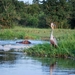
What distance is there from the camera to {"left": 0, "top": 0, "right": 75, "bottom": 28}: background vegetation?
4759 centimetres

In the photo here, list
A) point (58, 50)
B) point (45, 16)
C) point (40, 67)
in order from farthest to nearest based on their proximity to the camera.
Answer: point (45, 16) → point (58, 50) → point (40, 67)

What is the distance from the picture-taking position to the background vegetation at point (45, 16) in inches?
1874

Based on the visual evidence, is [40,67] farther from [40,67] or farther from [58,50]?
[58,50]

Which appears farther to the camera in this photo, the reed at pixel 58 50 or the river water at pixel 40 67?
the reed at pixel 58 50

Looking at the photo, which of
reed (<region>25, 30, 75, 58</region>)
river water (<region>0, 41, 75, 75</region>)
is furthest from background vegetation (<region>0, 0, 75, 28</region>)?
river water (<region>0, 41, 75, 75</region>)

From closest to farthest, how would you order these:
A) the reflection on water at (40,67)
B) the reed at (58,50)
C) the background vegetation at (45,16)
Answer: the reflection on water at (40,67), the reed at (58,50), the background vegetation at (45,16)

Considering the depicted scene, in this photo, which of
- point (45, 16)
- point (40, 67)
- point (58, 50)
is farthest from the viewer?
point (45, 16)

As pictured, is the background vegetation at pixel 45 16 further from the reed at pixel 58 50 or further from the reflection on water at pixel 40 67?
the reflection on water at pixel 40 67

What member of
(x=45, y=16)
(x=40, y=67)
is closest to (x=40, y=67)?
(x=40, y=67)

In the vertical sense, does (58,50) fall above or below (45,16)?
above

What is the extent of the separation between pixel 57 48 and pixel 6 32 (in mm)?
16911

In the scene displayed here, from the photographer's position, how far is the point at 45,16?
51.5 meters

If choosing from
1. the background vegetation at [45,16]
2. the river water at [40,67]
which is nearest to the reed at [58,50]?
the river water at [40,67]

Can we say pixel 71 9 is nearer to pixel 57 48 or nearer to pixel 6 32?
pixel 6 32
